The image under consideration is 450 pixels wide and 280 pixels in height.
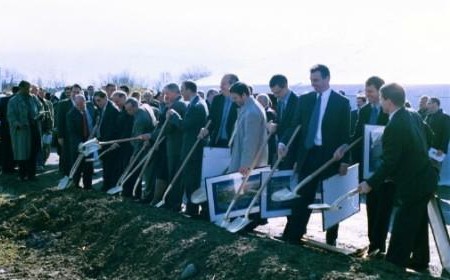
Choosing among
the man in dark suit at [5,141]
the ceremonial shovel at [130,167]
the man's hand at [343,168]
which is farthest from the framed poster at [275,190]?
the man in dark suit at [5,141]

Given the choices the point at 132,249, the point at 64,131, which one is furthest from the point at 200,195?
the point at 64,131

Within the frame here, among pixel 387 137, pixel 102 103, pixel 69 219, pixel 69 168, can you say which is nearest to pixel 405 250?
pixel 387 137

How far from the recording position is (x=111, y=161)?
36.2 ft

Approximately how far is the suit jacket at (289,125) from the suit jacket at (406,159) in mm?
1694

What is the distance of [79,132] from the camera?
1162cm

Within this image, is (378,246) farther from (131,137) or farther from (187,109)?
(131,137)

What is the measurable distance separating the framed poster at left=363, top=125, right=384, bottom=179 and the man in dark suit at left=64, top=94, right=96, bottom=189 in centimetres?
580

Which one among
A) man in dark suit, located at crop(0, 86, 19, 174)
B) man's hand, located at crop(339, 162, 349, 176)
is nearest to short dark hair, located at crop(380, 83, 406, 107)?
man's hand, located at crop(339, 162, 349, 176)

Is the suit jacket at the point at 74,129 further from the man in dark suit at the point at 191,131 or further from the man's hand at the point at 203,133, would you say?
the man's hand at the point at 203,133

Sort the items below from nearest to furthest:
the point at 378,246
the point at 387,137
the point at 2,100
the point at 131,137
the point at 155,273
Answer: the point at 387,137 → the point at 155,273 → the point at 378,246 → the point at 131,137 → the point at 2,100

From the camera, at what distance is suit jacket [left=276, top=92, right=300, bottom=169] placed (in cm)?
740

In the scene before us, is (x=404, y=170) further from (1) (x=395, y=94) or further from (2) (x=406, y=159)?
(1) (x=395, y=94)

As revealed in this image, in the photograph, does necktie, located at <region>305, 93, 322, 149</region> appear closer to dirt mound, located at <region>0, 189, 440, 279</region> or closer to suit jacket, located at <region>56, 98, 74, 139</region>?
dirt mound, located at <region>0, 189, 440, 279</region>

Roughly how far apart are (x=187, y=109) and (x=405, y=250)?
4.20 meters
